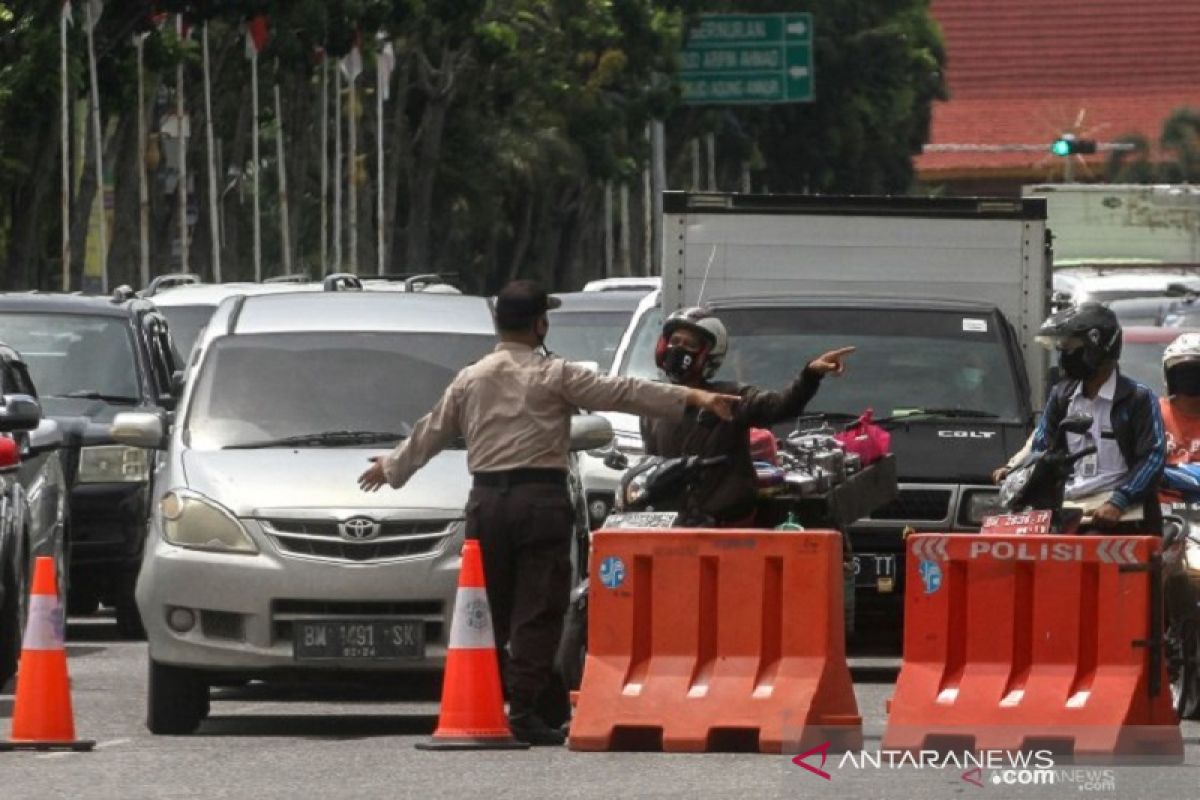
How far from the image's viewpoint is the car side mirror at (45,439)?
1749 centimetres

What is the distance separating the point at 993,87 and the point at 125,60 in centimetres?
11089

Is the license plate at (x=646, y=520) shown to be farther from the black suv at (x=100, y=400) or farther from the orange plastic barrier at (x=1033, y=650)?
the black suv at (x=100, y=400)

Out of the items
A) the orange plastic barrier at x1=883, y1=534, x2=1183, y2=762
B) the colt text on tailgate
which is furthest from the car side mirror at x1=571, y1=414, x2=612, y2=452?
the colt text on tailgate

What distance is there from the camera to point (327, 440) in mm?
15125

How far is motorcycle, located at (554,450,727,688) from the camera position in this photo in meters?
13.4

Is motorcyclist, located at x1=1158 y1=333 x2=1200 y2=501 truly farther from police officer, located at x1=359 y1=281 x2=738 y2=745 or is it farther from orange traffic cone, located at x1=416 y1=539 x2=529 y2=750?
orange traffic cone, located at x1=416 y1=539 x2=529 y2=750

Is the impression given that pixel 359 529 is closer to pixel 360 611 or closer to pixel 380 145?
pixel 360 611

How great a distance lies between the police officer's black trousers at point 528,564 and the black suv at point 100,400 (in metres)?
6.69

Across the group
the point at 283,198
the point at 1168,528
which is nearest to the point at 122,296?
the point at 1168,528

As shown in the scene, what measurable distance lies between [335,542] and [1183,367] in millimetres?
3467

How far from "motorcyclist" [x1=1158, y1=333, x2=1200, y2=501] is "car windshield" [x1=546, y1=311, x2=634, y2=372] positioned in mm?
10931

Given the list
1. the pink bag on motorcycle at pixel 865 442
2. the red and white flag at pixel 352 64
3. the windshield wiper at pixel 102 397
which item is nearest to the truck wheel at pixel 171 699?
the pink bag on motorcycle at pixel 865 442

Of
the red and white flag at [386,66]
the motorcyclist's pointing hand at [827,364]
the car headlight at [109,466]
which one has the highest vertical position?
the motorcyclist's pointing hand at [827,364]

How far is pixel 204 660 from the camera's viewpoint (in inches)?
556
